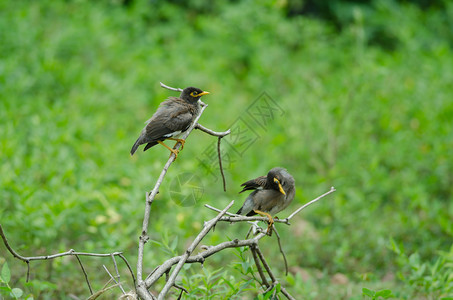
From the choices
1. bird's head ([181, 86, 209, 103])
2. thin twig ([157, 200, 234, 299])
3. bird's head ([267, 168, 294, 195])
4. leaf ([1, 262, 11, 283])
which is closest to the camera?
thin twig ([157, 200, 234, 299])

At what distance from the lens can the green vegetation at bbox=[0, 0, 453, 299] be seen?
183 inches

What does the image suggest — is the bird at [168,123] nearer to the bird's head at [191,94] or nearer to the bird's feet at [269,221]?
the bird's head at [191,94]

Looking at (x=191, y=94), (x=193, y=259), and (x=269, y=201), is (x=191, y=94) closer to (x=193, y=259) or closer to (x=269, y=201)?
(x=269, y=201)

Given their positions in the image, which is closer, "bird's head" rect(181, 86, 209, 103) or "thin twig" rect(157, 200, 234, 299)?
"thin twig" rect(157, 200, 234, 299)

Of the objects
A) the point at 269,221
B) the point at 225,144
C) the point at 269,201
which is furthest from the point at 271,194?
the point at 225,144

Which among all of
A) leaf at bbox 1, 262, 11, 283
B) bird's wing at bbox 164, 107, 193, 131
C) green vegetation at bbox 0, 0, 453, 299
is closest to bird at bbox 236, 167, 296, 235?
green vegetation at bbox 0, 0, 453, 299

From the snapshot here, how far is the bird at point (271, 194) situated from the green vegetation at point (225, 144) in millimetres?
315

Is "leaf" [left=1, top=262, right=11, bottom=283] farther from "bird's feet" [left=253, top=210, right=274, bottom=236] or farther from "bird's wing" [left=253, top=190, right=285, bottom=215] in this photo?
"bird's wing" [left=253, top=190, right=285, bottom=215]

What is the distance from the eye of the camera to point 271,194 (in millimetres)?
3490

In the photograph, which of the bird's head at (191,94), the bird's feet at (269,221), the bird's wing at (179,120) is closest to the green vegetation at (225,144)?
the bird's feet at (269,221)

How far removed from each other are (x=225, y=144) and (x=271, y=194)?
2911 millimetres

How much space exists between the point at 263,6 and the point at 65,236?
727 centimetres

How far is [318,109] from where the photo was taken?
7719 mm

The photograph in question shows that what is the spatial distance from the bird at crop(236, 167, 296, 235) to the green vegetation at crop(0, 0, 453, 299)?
31 cm
